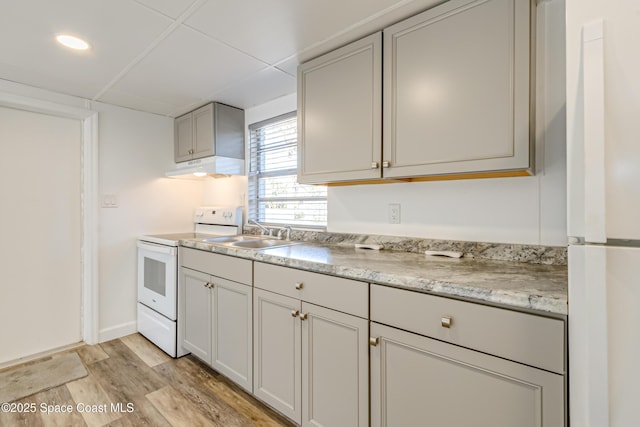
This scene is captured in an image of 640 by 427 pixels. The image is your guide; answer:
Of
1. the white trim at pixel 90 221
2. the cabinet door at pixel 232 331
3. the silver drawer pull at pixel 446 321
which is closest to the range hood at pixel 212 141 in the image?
the white trim at pixel 90 221

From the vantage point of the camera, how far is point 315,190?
2396mm

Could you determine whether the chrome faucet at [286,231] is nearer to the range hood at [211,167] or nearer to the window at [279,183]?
the window at [279,183]

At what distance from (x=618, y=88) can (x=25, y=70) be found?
308 centimetres

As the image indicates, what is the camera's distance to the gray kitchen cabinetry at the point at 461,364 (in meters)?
0.86

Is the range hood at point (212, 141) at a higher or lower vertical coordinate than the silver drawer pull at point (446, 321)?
higher

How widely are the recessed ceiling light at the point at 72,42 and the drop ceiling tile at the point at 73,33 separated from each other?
0.03m

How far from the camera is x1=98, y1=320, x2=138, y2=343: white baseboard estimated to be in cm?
266

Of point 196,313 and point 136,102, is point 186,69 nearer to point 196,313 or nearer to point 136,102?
point 136,102

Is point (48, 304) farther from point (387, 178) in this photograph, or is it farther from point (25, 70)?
point (387, 178)

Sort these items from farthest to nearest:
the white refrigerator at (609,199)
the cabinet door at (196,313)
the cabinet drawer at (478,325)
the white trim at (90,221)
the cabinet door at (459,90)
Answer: the white trim at (90,221)
the cabinet door at (196,313)
the cabinet door at (459,90)
the cabinet drawer at (478,325)
the white refrigerator at (609,199)

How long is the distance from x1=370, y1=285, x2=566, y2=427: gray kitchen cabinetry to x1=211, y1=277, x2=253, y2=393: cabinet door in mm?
859

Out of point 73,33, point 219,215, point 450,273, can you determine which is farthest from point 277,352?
point 73,33

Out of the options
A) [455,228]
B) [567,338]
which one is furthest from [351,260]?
[567,338]

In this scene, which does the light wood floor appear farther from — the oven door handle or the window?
the window
